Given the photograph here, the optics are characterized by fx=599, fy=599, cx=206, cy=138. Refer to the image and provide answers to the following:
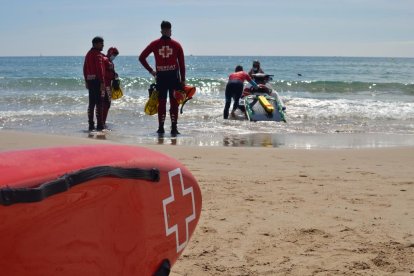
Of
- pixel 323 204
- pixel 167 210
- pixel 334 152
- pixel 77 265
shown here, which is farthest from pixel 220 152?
pixel 77 265

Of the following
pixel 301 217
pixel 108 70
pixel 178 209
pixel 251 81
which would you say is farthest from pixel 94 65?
pixel 178 209

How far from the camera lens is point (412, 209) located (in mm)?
4402

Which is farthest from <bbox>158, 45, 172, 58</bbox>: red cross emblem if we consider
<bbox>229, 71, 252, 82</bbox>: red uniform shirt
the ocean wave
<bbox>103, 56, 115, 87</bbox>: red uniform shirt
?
the ocean wave

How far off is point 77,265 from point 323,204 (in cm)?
264

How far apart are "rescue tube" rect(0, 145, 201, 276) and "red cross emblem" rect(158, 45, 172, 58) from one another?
5960 millimetres

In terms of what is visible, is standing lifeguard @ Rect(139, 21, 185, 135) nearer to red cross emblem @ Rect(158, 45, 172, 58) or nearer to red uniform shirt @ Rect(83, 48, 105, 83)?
red cross emblem @ Rect(158, 45, 172, 58)

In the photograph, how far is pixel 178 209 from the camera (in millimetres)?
2865

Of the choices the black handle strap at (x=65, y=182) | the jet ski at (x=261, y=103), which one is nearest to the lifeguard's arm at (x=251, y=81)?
the jet ski at (x=261, y=103)

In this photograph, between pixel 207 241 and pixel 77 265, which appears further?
pixel 207 241

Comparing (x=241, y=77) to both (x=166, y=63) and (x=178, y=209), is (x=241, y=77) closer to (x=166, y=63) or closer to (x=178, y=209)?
(x=166, y=63)

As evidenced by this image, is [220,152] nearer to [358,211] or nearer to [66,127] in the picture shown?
[358,211]

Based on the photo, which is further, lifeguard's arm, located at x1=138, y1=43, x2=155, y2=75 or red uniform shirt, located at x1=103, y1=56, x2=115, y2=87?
red uniform shirt, located at x1=103, y1=56, x2=115, y2=87

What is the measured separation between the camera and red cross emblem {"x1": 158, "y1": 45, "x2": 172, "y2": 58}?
8715 millimetres

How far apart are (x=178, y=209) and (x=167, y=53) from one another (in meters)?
6.10
